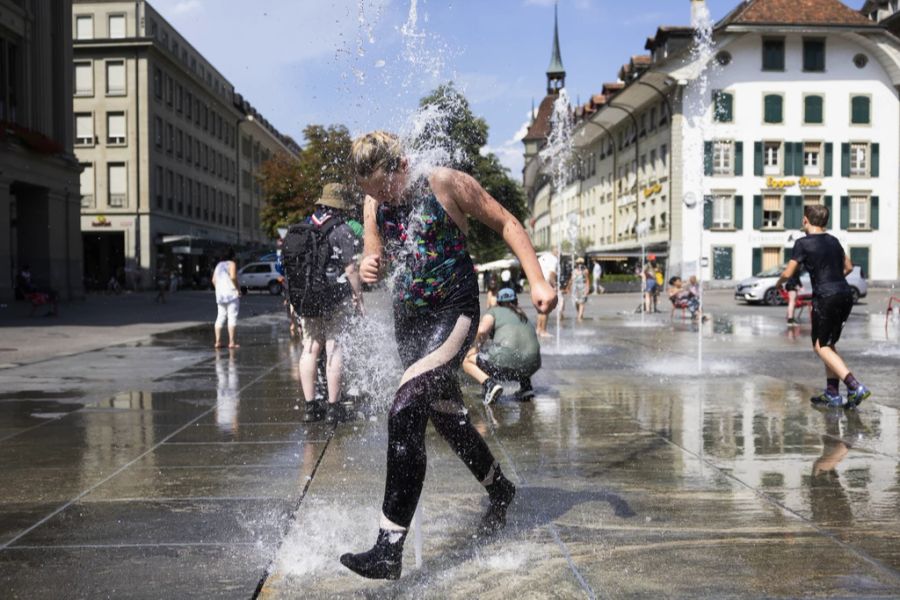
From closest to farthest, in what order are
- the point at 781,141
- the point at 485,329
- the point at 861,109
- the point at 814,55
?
the point at 485,329
the point at 814,55
the point at 781,141
the point at 861,109

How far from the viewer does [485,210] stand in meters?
3.63

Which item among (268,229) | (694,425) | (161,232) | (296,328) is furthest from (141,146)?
(694,425)

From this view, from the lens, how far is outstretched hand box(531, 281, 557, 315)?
11.1 feet

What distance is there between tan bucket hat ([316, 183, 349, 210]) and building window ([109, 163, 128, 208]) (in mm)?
52898

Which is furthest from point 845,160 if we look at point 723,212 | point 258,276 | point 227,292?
point 227,292

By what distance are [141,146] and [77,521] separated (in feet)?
183

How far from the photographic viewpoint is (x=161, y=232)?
5834cm

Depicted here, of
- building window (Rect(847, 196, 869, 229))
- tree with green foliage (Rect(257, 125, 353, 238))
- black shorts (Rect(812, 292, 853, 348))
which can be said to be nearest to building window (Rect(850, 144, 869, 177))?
building window (Rect(847, 196, 869, 229))

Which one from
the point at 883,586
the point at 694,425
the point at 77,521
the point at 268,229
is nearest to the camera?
the point at 883,586

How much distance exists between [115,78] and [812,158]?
4239 centimetres

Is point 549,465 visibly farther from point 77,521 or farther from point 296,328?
point 296,328

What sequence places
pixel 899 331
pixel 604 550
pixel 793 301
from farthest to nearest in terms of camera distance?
pixel 793 301 → pixel 899 331 → pixel 604 550

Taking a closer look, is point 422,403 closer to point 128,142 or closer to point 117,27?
point 128,142

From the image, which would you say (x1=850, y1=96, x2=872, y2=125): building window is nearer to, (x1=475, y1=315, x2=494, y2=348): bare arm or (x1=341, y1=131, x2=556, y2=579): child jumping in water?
(x1=475, y1=315, x2=494, y2=348): bare arm
